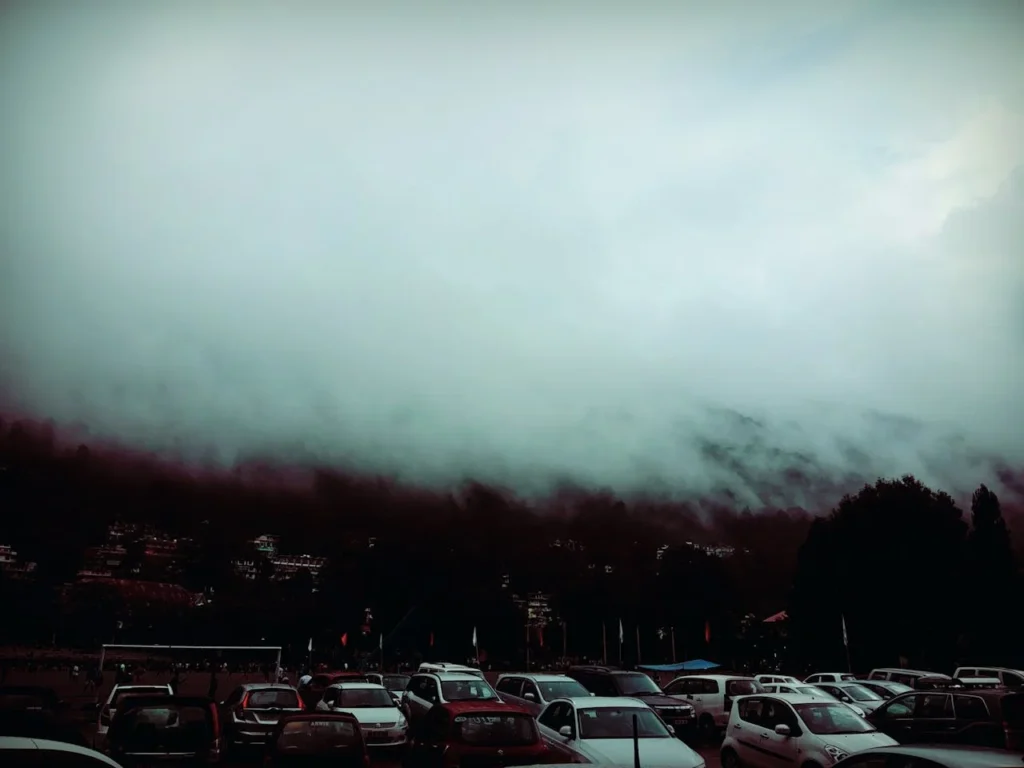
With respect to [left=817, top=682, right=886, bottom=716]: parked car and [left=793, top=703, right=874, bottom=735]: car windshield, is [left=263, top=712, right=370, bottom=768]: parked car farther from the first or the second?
[left=817, top=682, right=886, bottom=716]: parked car

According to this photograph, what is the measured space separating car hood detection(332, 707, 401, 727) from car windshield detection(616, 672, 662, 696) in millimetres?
6315

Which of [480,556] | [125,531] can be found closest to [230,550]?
[125,531]

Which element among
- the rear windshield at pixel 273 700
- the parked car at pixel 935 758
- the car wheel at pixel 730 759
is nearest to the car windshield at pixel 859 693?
the car wheel at pixel 730 759

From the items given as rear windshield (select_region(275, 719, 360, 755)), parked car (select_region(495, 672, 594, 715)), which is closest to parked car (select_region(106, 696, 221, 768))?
rear windshield (select_region(275, 719, 360, 755))

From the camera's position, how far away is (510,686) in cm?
1867

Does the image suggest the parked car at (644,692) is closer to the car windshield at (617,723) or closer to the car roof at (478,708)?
the car windshield at (617,723)

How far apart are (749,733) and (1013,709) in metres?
5.46

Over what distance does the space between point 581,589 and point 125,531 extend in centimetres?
5656

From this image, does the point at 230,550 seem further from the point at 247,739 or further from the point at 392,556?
the point at 247,739

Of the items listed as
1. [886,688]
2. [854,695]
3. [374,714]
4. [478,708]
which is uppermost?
[478,708]

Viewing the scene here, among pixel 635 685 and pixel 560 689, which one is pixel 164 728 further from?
pixel 635 685

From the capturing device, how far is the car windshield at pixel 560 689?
56.2 ft

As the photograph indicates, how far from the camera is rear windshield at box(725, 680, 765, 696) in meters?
21.0

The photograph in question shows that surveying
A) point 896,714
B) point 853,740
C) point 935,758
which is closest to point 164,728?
point 935,758
